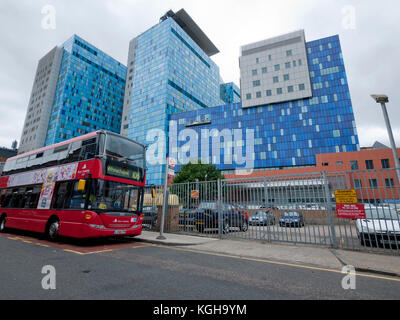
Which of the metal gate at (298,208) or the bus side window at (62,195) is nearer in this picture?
the metal gate at (298,208)

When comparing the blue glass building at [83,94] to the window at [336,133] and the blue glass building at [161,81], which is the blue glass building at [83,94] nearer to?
the blue glass building at [161,81]

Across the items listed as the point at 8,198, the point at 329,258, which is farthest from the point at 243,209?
the point at 8,198

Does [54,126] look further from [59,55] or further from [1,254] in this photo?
[1,254]

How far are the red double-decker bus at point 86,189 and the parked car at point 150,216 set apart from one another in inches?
134

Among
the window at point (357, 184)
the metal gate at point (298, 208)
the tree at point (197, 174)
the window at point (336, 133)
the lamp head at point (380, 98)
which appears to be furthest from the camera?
the window at point (336, 133)

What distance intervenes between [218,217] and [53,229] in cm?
716

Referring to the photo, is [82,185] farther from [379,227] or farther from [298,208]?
[379,227]

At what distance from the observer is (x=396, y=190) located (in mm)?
6508

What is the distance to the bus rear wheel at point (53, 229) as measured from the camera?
8219 millimetres

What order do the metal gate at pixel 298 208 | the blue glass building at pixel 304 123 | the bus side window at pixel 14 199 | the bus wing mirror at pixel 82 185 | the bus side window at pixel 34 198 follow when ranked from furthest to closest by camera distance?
the blue glass building at pixel 304 123 → the bus side window at pixel 14 199 → the bus side window at pixel 34 198 → the bus wing mirror at pixel 82 185 → the metal gate at pixel 298 208

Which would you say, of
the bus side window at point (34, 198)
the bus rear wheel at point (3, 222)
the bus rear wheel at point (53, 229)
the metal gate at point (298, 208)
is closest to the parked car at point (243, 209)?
the metal gate at point (298, 208)

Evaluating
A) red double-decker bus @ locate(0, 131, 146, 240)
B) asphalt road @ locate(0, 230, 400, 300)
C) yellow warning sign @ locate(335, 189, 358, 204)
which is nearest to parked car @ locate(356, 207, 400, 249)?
yellow warning sign @ locate(335, 189, 358, 204)
